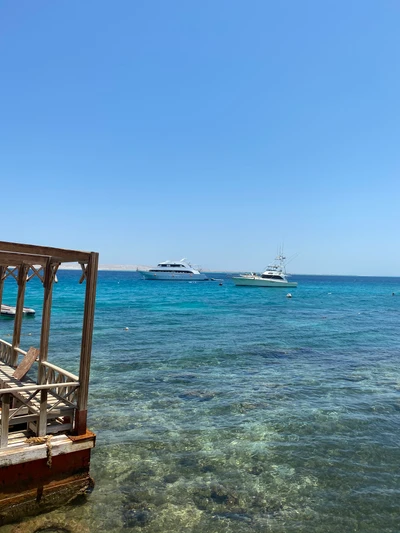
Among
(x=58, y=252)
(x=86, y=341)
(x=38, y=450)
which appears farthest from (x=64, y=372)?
(x=58, y=252)

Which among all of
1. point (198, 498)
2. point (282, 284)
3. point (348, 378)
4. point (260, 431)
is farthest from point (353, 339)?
point (282, 284)

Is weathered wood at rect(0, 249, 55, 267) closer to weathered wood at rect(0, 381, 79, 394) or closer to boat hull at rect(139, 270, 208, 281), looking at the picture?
weathered wood at rect(0, 381, 79, 394)

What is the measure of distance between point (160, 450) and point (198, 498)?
2124 mm

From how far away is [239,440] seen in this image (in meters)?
10.2

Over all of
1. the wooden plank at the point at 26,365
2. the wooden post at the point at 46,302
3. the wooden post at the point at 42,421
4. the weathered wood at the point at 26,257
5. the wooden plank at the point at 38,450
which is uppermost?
the weathered wood at the point at 26,257


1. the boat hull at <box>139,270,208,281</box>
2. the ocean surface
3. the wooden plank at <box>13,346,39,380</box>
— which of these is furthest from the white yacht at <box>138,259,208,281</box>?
the wooden plank at <box>13,346,39,380</box>

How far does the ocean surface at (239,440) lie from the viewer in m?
7.07

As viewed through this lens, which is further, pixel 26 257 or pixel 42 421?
pixel 26 257

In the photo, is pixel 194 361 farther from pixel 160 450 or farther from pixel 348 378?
pixel 160 450

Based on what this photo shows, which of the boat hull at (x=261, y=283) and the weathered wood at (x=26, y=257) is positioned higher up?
the weathered wood at (x=26, y=257)

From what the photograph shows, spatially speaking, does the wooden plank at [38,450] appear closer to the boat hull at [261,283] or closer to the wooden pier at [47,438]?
the wooden pier at [47,438]

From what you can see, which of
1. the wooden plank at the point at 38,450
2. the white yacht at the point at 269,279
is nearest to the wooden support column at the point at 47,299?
the wooden plank at the point at 38,450

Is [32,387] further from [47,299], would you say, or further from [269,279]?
[269,279]

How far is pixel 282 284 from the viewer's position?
91.9 m
